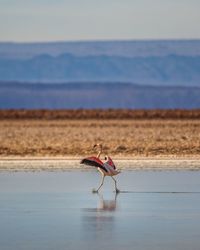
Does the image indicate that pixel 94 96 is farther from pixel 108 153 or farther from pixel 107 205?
pixel 107 205

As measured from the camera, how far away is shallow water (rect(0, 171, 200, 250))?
14.0m

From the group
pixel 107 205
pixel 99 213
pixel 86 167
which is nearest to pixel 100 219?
pixel 99 213

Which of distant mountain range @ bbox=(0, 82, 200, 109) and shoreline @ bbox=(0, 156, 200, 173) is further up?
distant mountain range @ bbox=(0, 82, 200, 109)

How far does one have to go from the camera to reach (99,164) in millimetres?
19422

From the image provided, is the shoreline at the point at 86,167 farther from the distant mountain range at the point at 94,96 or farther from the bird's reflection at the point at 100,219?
the distant mountain range at the point at 94,96

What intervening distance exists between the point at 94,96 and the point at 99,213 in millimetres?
148254

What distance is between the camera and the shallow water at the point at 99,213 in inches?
551

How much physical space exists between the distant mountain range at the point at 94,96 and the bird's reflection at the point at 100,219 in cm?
13481

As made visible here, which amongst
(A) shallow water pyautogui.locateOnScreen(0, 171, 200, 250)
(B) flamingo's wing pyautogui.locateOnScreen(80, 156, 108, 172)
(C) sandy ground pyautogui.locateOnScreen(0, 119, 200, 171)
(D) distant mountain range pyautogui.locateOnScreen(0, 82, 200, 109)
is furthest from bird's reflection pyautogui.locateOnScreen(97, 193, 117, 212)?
(D) distant mountain range pyautogui.locateOnScreen(0, 82, 200, 109)

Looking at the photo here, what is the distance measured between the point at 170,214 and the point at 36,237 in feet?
9.04

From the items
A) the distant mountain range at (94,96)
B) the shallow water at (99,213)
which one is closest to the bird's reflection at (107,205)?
the shallow water at (99,213)

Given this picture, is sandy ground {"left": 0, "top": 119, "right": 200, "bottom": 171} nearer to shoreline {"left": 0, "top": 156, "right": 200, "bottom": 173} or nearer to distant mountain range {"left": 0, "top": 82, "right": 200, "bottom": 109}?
shoreline {"left": 0, "top": 156, "right": 200, "bottom": 173}

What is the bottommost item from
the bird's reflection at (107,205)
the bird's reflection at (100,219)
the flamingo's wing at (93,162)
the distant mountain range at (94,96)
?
the bird's reflection at (100,219)

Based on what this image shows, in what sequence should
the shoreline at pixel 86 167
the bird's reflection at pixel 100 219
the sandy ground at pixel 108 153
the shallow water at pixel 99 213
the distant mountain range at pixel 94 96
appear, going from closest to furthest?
the shallow water at pixel 99 213 → the bird's reflection at pixel 100 219 → the shoreline at pixel 86 167 → the sandy ground at pixel 108 153 → the distant mountain range at pixel 94 96
